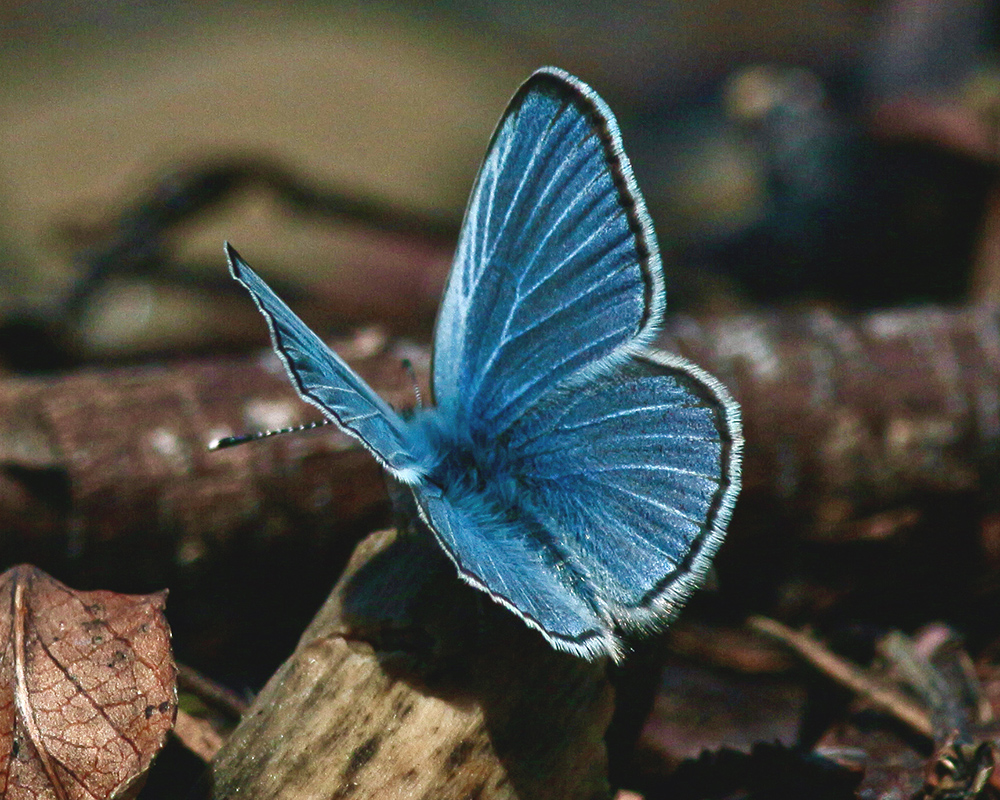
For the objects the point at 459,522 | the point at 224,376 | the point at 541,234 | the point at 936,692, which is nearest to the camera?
the point at 459,522

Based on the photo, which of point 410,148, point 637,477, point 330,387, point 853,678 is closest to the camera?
point 330,387

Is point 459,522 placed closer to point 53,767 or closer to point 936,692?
point 53,767

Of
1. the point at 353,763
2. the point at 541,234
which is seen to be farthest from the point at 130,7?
the point at 353,763

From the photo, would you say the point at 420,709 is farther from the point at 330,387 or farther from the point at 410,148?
the point at 410,148

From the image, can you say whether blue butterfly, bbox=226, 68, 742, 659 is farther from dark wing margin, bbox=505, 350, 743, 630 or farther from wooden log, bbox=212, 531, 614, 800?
wooden log, bbox=212, 531, 614, 800

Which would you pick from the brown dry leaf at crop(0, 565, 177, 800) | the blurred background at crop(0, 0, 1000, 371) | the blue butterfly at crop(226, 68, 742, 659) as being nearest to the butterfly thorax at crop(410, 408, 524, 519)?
the blue butterfly at crop(226, 68, 742, 659)

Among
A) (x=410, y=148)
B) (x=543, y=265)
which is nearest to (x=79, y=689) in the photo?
(x=543, y=265)
